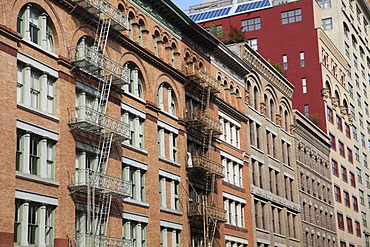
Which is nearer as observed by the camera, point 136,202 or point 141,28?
point 136,202

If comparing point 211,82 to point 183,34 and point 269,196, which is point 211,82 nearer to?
point 183,34

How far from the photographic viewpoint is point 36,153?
3272cm

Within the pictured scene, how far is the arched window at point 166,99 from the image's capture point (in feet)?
151

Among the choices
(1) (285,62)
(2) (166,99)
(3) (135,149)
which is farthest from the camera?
(1) (285,62)

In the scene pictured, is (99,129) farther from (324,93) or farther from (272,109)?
(324,93)

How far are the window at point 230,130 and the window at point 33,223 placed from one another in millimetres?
24853

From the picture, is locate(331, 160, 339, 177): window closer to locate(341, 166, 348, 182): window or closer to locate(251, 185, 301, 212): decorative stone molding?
locate(341, 166, 348, 182): window

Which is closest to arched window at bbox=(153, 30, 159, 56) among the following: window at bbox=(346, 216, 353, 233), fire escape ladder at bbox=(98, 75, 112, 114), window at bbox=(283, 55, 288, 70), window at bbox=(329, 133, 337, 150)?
fire escape ladder at bbox=(98, 75, 112, 114)

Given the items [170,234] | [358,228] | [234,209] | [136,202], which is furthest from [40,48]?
[358,228]

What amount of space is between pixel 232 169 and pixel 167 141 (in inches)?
478

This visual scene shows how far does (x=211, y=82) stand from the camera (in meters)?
52.6

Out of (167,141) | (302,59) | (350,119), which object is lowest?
(167,141)

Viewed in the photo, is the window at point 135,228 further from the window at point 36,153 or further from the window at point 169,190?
the window at point 36,153

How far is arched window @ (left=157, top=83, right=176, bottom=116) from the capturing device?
45969 mm
